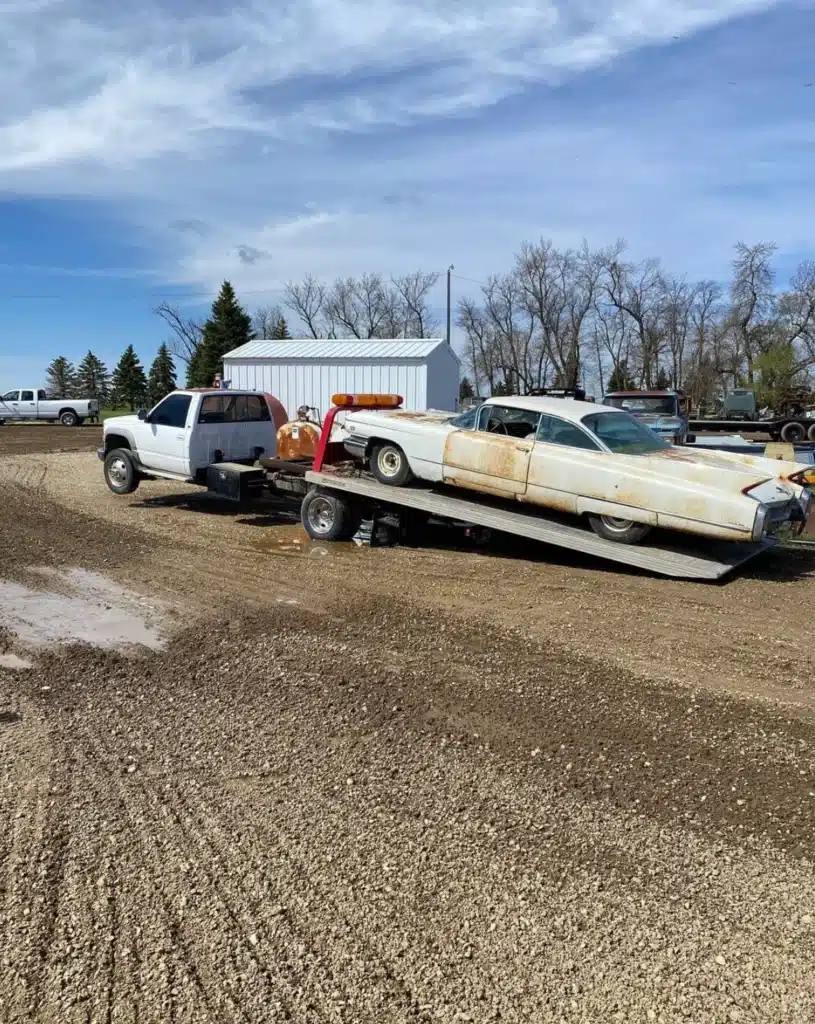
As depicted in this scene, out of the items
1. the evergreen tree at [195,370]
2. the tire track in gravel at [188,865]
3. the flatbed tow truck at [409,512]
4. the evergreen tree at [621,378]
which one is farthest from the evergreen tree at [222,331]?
the tire track in gravel at [188,865]

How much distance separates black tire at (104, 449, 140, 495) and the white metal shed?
13.2 meters

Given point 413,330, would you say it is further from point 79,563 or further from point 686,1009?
point 686,1009

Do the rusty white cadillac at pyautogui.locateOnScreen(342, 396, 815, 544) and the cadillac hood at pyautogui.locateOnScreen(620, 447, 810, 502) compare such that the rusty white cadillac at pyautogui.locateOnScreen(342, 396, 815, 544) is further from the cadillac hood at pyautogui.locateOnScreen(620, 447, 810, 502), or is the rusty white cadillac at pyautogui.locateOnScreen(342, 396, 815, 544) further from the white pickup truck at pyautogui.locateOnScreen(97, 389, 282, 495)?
the white pickup truck at pyautogui.locateOnScreen(97, 389, 282, 495)

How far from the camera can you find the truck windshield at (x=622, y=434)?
8312 mm

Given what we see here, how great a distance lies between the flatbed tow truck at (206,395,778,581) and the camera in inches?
309

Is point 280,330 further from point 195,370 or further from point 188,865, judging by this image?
point 188,865

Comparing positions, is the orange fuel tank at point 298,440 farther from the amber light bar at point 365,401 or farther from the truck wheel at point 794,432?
the truck wheel at point 794,432

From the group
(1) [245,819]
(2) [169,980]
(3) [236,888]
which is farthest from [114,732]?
(2) [169,980]

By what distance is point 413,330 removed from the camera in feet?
228

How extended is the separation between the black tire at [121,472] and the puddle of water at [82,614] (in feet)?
17.3

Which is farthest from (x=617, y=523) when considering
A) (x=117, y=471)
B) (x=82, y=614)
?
(x=117, y=471)

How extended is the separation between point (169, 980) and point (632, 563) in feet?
19.6

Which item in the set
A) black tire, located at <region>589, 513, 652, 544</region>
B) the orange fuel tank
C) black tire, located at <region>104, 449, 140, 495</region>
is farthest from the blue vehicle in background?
black tire, located at <region>104, 449, 140, 495</region>

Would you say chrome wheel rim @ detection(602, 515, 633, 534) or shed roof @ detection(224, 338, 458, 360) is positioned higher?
shed roof @ detection(224, 338, 458, 360)
